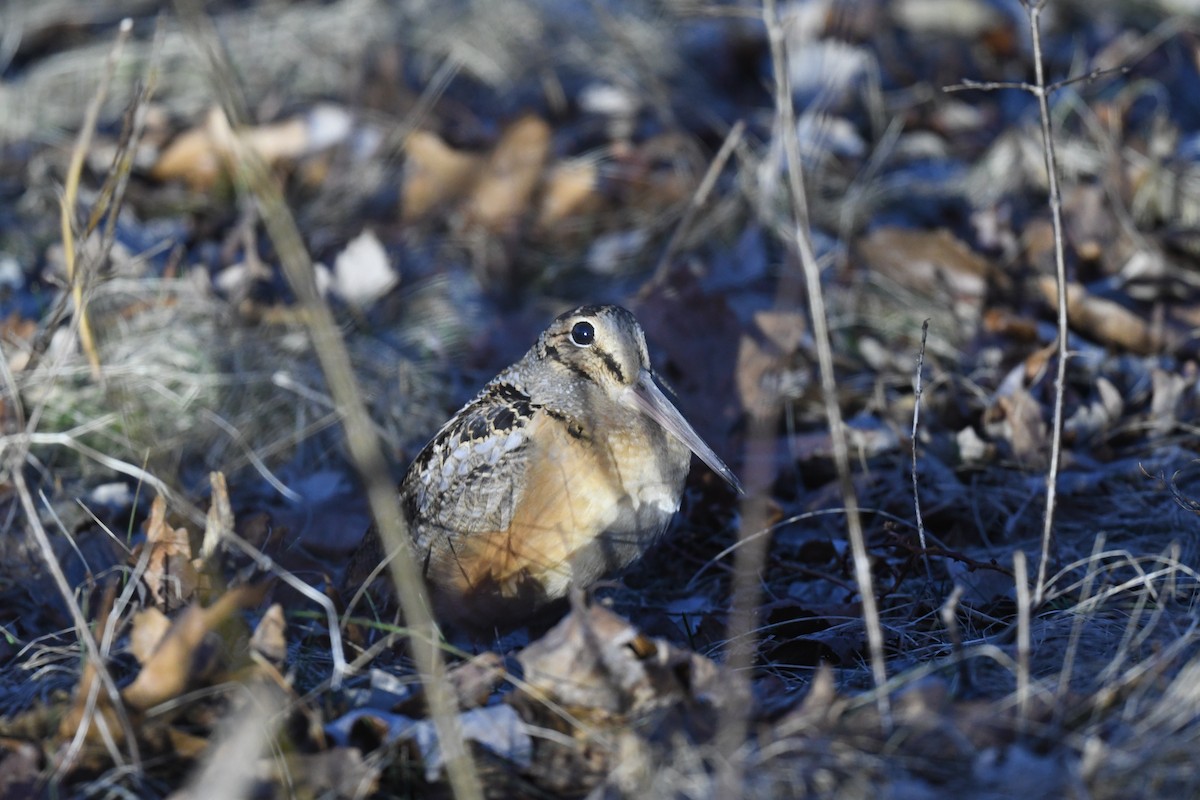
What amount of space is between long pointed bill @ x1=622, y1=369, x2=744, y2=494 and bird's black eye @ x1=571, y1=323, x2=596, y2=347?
7.6 inches

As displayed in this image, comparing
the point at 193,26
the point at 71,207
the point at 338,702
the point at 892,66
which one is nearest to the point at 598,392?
the point at 338,702

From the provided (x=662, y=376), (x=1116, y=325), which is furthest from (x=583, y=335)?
(x=1116, y=325)

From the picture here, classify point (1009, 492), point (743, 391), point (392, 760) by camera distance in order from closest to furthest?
1. point (392, 760)
2. point (1009, 492)
3. point (743, 391)

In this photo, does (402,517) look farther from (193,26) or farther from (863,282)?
(863,282)

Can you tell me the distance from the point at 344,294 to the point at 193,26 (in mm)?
2822

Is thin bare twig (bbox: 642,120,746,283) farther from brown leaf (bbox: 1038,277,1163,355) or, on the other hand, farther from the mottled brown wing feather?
brown leaf (bbox: 1038,277,1163,355)

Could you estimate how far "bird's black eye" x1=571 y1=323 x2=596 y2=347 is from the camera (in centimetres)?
364

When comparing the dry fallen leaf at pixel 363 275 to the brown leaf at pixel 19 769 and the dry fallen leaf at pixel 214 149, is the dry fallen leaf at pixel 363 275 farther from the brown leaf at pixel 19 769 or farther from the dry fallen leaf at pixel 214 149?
the brown leaf at pixel 19 769

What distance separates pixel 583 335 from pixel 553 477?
19.8 inches

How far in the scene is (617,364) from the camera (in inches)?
142

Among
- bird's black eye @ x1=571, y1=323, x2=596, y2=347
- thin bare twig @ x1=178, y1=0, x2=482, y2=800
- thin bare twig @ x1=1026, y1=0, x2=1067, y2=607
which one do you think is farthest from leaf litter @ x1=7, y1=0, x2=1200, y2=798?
bird's black eye @ x1=571, y1=323, x2=596, y2=347

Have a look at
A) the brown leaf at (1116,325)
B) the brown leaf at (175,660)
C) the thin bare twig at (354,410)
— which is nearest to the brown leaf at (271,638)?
the brown leaf at (175,660)

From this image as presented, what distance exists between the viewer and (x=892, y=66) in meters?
6.62

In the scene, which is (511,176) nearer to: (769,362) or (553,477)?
(769,362)
